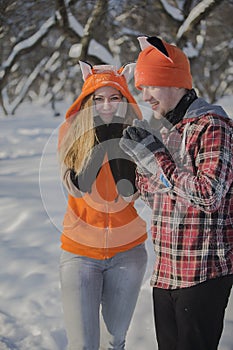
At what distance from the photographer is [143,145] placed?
1858 mm

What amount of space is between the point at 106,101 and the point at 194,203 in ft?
2.61

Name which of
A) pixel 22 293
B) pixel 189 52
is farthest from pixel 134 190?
pixel 189 52

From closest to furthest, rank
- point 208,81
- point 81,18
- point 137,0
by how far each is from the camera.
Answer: point 137,0 < point 81,18 < point 208,81

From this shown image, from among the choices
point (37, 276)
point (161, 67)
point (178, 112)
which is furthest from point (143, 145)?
point (37, 276)

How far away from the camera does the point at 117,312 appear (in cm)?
229

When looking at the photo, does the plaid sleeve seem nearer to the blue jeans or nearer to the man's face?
the man's face

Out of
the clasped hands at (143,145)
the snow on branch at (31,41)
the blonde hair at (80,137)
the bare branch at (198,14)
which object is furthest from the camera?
the snow on branch at (31,41)

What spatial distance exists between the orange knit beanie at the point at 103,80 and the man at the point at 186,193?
0.98 ft

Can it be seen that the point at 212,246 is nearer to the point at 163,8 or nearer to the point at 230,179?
Result: the point at 230,179

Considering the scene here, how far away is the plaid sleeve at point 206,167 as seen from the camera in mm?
1731

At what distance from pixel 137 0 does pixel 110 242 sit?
24.4 feet

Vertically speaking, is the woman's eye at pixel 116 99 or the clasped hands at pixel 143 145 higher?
the woman's eye at pixel 116 99

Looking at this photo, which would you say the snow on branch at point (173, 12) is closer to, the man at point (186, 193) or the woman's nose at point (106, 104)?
the woman's nose at point (106, 104)

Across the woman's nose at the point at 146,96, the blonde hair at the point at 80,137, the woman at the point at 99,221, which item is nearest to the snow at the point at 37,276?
the blonde hair at the point at 80,137
